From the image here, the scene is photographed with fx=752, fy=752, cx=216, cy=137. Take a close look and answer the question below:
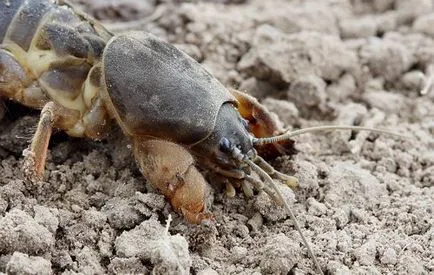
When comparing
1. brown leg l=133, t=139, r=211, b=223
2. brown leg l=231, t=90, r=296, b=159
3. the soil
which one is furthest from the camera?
brown leg l=231, t=90, r=296, b=159

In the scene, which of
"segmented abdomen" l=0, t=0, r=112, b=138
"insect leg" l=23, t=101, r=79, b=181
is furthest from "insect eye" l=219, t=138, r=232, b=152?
"insect leg" l=23, t=101, r=79, b=181

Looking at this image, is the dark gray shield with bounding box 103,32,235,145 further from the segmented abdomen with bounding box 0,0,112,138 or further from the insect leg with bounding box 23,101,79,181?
the insect leg with bounding box 23,101,79,181

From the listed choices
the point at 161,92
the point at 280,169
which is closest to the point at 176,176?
the point at 161,92

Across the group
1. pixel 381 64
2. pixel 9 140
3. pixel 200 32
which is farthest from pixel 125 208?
pixel 381 64

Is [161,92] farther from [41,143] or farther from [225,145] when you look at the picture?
[41,143]

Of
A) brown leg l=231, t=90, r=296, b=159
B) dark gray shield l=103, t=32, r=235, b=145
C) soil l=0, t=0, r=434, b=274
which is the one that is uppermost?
dark gray shield l=103, t=32, r=235, b=145

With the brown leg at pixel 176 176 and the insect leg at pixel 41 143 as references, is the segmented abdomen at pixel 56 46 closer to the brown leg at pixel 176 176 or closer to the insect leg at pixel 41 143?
the insect leg at pixel 41 143
